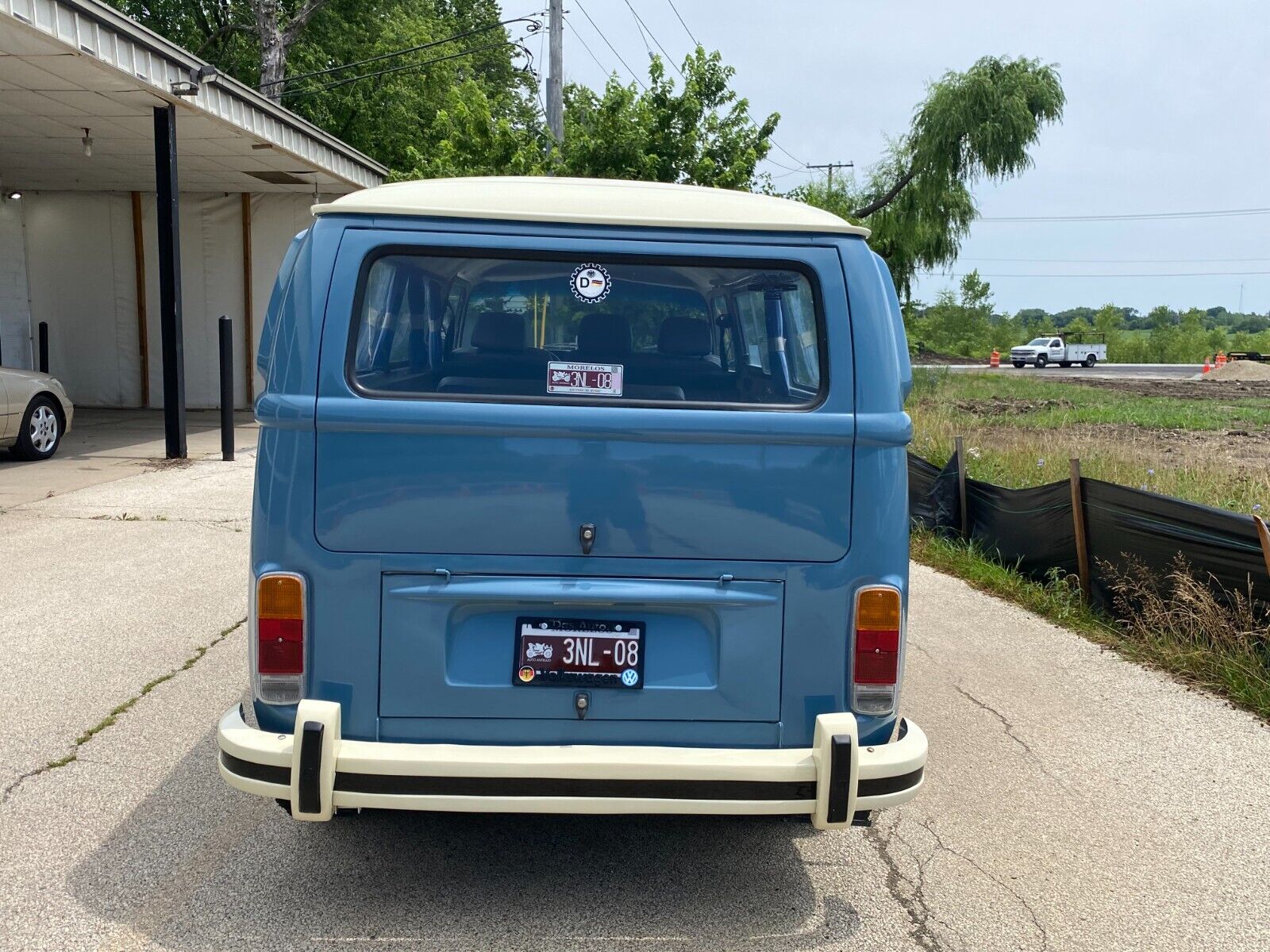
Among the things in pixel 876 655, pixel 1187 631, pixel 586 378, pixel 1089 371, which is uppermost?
pixel 586 378

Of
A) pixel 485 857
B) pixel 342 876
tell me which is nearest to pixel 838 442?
pixel 485 857

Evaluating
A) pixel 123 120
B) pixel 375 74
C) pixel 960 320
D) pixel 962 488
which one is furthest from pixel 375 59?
pixel 960 320

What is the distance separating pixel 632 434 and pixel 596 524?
27 centimetres

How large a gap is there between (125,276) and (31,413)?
774 cm

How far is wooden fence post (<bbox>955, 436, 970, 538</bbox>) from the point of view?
29.8ft

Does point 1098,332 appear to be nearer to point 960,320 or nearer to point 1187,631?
point 960,320

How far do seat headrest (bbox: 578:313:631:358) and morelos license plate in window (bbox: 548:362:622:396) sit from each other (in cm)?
5

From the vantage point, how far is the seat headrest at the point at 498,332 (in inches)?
134

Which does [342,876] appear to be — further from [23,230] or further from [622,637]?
[23,230]

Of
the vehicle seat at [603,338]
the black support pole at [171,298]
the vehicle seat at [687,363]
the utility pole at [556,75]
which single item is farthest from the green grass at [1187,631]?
the utility pole at [556,75]

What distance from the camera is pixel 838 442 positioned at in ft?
10.4

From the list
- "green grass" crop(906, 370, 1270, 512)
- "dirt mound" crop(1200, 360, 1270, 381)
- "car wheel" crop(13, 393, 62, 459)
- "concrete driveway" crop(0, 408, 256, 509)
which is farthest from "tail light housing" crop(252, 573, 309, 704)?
"dirt mound" crop(1200, 360, 1270, 381)

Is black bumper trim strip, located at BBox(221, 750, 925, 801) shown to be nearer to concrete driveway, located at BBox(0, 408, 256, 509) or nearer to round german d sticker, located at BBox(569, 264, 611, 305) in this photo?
round german d sticker, located at BBox(569, 264, 611, 305)

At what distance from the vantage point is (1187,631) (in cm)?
610
